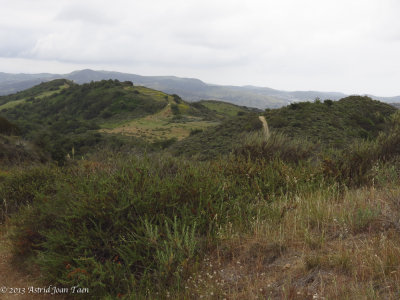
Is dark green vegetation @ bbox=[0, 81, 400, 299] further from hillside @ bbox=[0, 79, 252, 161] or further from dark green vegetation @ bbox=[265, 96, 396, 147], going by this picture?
hillside @ bbox=[0, 79, 252, 161]

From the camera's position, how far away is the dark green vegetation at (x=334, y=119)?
912 inches

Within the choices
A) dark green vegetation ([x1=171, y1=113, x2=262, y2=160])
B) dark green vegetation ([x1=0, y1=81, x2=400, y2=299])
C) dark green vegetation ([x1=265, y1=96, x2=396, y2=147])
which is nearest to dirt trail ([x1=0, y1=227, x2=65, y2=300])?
dark green vegetation ([x1=0, y1=81, x2=400, y2=299])

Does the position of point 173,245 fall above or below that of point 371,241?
below

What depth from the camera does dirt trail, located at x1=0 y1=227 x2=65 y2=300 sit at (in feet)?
9.59

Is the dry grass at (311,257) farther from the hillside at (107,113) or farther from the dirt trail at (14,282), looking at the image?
the hillside at (107,113)

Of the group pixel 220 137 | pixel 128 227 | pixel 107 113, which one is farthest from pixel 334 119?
pixel 107 113

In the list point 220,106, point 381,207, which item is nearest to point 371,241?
point 381,207

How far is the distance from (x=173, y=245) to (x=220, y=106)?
96.6 meters

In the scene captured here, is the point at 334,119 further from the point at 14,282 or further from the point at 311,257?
the point at 14,282

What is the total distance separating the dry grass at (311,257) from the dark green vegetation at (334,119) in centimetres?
1898

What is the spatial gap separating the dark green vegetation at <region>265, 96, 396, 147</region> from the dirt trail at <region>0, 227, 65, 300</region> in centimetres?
2092

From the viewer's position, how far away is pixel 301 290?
219cm

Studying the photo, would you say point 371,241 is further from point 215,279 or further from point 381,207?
point 215,279

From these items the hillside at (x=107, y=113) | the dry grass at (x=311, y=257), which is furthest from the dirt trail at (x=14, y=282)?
the hillside at (x=107, y=113)
